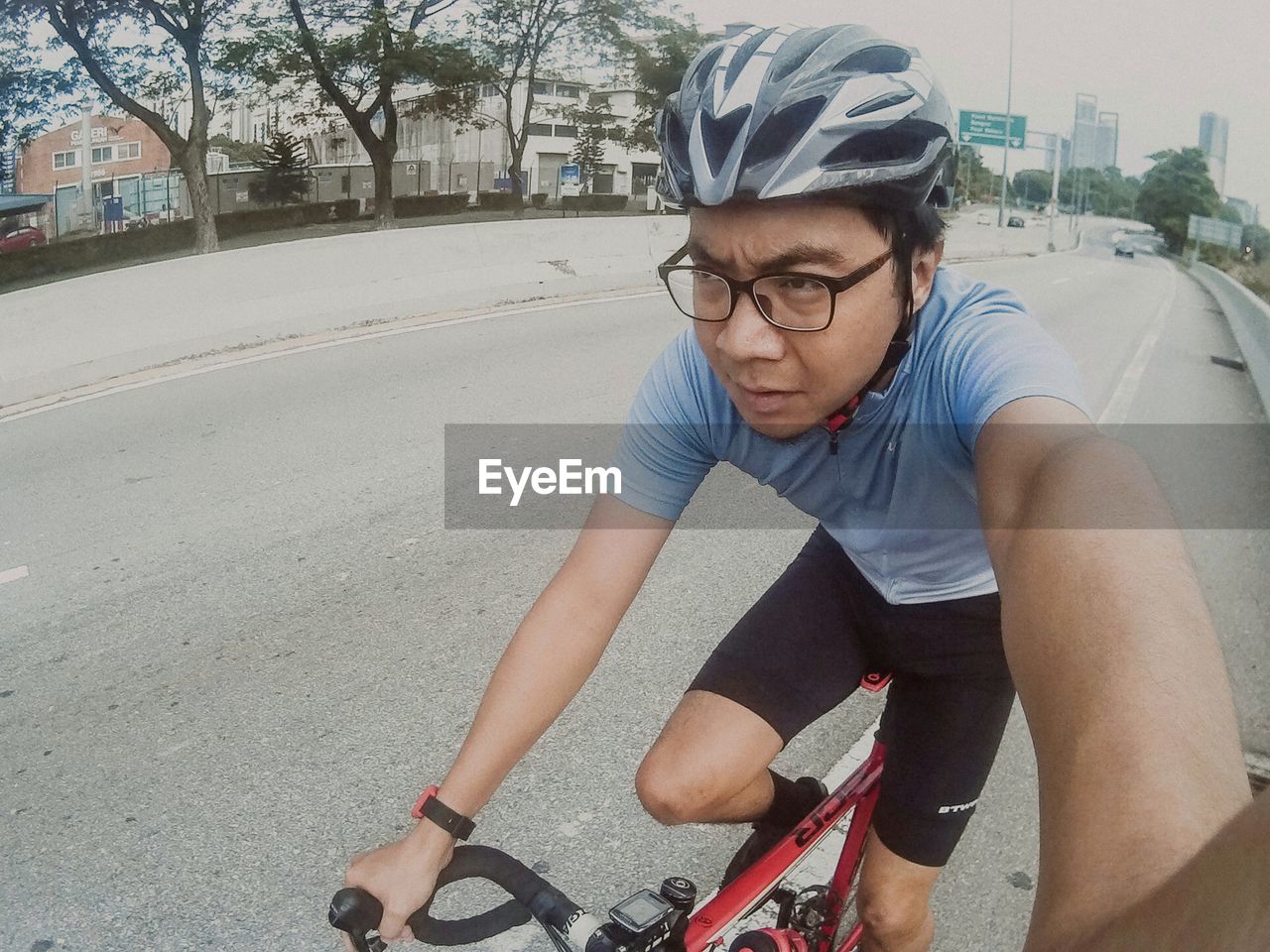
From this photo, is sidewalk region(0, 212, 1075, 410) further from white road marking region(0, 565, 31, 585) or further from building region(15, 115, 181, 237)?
building region(15, 115, 181, 237)

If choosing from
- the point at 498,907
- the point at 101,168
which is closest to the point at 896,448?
the point at 498,907

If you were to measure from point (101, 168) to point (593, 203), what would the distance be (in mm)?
16058

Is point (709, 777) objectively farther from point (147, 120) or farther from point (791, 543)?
point (147, 120)

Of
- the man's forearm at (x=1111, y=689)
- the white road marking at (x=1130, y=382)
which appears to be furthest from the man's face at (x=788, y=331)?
the white road marking at (x=1130, y=382)

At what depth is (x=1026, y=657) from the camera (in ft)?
3.53

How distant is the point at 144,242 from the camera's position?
875 inches

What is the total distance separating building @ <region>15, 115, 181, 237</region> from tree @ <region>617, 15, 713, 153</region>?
11438 mm

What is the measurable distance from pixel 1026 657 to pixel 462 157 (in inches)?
1350

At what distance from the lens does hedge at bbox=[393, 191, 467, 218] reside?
3170 centimetres

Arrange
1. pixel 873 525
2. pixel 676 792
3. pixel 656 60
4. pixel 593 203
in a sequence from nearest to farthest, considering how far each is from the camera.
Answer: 1. pixel 676 792
2. pixel 873 525
3. pixel 656 60
4. pixel 593 203

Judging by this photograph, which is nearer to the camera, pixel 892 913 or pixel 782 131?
pixel 782 131

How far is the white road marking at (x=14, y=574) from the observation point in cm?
505

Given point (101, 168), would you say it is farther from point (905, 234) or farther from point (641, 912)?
point (641, 912)

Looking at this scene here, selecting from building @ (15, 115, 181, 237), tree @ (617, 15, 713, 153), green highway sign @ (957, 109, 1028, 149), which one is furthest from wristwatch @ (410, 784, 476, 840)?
green highway sign @ (957, 109, 1028, 149)
